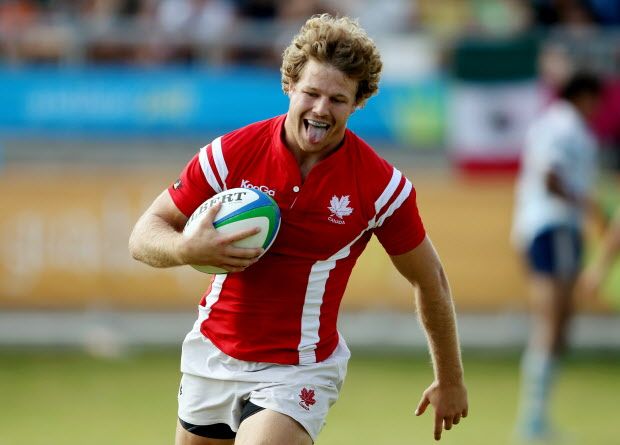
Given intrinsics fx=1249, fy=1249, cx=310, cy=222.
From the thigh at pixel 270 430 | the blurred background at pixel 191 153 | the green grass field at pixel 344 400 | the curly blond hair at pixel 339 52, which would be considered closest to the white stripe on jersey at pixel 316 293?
the thigh at pixel 270 430

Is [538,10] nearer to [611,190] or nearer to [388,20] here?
[388,20]

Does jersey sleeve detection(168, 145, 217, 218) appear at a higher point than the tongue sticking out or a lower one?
lower

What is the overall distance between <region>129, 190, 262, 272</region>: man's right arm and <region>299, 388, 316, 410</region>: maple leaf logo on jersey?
0.64 m

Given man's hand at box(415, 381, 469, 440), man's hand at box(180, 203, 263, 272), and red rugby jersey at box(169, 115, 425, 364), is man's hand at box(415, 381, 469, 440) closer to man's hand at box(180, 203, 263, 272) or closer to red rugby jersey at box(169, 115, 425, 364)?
red rugby jersey at box(169, 115, 425, 364)

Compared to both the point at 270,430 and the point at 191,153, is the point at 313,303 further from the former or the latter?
the point at 191,153

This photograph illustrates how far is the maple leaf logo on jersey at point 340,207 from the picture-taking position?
4961 millimetres

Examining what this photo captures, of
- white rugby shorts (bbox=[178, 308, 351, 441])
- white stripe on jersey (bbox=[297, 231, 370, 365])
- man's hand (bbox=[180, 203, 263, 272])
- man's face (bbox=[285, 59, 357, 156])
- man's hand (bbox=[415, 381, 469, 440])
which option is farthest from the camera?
man's hand (bbox=[415, 381, 469, 440])

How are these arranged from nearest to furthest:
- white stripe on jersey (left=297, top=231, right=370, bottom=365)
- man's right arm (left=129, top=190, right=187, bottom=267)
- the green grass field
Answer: man's right arm (left=129, top=190, right=187, bottom=267)
white stripe on jersey (left=297, top=231, right=370, bottom=365)
the green grass field

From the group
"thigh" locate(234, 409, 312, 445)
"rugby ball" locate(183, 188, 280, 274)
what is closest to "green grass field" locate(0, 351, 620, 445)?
"thigh" locate(234, 409, 312, 445)

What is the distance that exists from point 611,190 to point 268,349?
26.7 ft

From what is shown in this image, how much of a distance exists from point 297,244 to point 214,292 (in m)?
0.44

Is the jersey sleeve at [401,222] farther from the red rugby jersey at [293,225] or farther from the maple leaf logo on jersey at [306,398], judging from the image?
the maple leaf logo on jersey at [306,398]

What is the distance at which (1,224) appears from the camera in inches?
475

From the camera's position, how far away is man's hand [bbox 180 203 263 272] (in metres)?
4.48
